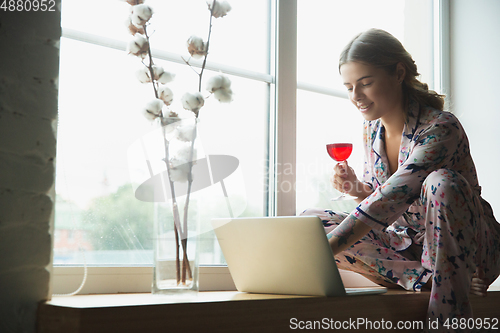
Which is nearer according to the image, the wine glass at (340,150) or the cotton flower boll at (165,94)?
the cotton flower boll at (165,94)

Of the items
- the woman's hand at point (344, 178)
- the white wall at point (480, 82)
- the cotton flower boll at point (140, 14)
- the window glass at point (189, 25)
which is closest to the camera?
the cotton flower boll at point (140, 14)

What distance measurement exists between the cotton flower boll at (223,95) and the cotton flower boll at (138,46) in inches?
8.3

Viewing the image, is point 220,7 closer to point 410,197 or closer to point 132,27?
point 132,27

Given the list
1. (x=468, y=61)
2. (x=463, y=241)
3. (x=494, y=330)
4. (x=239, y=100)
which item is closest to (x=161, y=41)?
(x=239, y=100)

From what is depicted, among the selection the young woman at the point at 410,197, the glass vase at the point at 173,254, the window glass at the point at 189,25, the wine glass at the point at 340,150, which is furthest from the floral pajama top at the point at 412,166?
the window glass at the point at 189,25

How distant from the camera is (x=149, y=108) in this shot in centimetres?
111

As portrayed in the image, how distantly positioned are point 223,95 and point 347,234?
1.58 ft

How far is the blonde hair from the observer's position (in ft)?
4.77

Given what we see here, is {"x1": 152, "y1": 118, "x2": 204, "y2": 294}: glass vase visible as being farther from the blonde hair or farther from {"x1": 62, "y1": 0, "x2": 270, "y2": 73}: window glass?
the blonde hair

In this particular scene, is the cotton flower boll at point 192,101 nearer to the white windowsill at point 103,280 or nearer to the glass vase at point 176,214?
the glass vase at point 176,214

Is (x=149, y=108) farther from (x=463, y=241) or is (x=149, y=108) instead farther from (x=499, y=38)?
(x=499, y=38)

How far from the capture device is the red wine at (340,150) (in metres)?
1.43

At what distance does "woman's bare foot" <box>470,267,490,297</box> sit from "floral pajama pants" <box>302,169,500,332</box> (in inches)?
0.6

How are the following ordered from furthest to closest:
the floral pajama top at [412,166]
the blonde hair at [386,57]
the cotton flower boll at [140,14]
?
the blonde hair at [386,57], the floral pajama top at [412,166], the cotton flower boll at [140,14]
